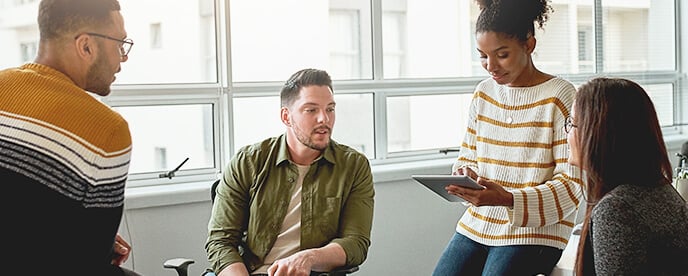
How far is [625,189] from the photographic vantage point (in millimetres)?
1888

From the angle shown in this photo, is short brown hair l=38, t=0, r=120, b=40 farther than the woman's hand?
No

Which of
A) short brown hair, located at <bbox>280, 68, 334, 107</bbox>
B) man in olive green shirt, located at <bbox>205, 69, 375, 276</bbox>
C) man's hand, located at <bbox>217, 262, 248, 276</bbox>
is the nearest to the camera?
Answer: man's hand, located at <bbox>217, 262, 248, 276</bbox>

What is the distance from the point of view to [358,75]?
13.4ft

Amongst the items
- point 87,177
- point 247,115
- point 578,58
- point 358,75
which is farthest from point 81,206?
point 578,58

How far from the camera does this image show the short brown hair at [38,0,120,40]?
1.89m

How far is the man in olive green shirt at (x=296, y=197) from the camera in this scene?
2812mm

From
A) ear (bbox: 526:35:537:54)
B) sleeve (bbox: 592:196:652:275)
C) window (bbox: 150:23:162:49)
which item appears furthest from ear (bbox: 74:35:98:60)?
window (bbox: 150:23:162:49)

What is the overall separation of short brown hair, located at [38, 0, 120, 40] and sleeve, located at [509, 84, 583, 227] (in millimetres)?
1327

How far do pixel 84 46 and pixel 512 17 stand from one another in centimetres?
132

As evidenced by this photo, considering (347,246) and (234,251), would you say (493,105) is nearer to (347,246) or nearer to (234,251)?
(347,246)

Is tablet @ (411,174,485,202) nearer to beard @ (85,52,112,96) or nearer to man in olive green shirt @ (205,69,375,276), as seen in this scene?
man in olive green shirt @ (205,69,375,276)

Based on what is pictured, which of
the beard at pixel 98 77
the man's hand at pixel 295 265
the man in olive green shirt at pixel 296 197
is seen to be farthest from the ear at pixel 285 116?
the beard at pixel 98 77

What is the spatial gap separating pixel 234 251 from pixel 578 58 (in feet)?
9.78

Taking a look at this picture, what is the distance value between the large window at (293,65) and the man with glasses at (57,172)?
152 cm
